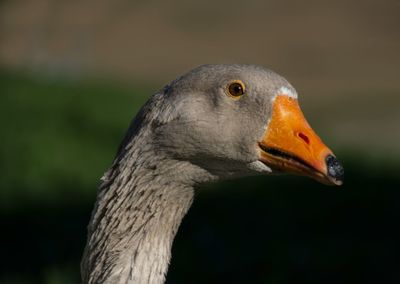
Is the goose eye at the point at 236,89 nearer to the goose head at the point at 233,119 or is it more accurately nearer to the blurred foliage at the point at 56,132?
the goose head at the point at 233,119

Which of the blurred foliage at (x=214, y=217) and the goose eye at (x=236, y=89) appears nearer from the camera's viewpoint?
the goose eye at (x=236, y=89)

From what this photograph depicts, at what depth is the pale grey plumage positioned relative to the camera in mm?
3883

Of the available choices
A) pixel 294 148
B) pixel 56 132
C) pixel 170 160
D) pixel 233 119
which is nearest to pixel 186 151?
pixel 170 160

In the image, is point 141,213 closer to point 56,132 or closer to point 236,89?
point 236,89

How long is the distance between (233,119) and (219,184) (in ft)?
19.2

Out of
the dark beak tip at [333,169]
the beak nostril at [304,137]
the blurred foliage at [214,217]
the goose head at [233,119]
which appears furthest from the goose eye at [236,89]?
the blurred foliage at [214,217]

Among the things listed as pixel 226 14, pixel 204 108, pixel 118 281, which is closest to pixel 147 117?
pixel 204 108

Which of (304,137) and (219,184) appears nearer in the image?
(304,137)

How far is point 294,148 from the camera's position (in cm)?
380

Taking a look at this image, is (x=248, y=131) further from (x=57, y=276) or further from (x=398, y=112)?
(x=398, y=112)

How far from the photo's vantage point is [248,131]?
3895 mm

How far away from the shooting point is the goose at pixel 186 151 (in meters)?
3.86

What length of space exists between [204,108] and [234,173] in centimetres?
32

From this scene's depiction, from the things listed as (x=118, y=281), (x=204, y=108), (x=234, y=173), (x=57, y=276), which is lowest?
(x=57, y=276)
